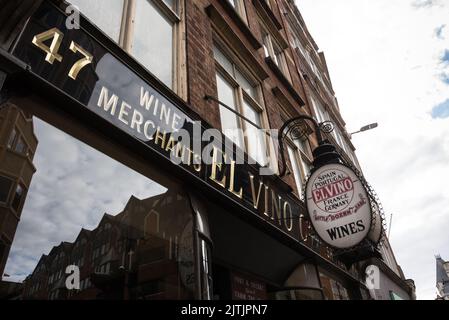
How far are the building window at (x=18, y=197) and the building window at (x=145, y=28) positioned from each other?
2.09 meters

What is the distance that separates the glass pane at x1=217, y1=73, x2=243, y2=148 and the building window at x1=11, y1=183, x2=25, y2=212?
3.39 meters

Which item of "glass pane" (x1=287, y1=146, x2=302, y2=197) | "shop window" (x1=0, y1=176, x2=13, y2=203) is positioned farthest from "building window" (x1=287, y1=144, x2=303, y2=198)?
"shop window" (x1=0, y1=176, x2=13, y2=203)

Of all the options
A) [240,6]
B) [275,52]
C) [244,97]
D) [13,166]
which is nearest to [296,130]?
[244,97]

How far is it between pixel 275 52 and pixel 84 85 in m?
8.83

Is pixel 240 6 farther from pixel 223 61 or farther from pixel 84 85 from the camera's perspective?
pixel 84 85

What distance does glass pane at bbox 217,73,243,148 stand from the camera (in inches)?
214

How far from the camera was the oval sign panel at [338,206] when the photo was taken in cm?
409

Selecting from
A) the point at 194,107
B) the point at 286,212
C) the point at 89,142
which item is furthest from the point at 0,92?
the point at 286,212

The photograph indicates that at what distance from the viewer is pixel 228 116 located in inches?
222

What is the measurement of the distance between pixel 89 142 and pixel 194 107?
1.78 meters

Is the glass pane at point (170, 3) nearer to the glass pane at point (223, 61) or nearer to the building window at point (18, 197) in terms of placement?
the glass pane at point (223, 61)

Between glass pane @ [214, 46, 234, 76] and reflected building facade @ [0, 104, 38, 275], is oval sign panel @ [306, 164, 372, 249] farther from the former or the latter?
reflected building facade @ [0, 104, 38, 275]

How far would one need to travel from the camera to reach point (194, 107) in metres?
4.37
